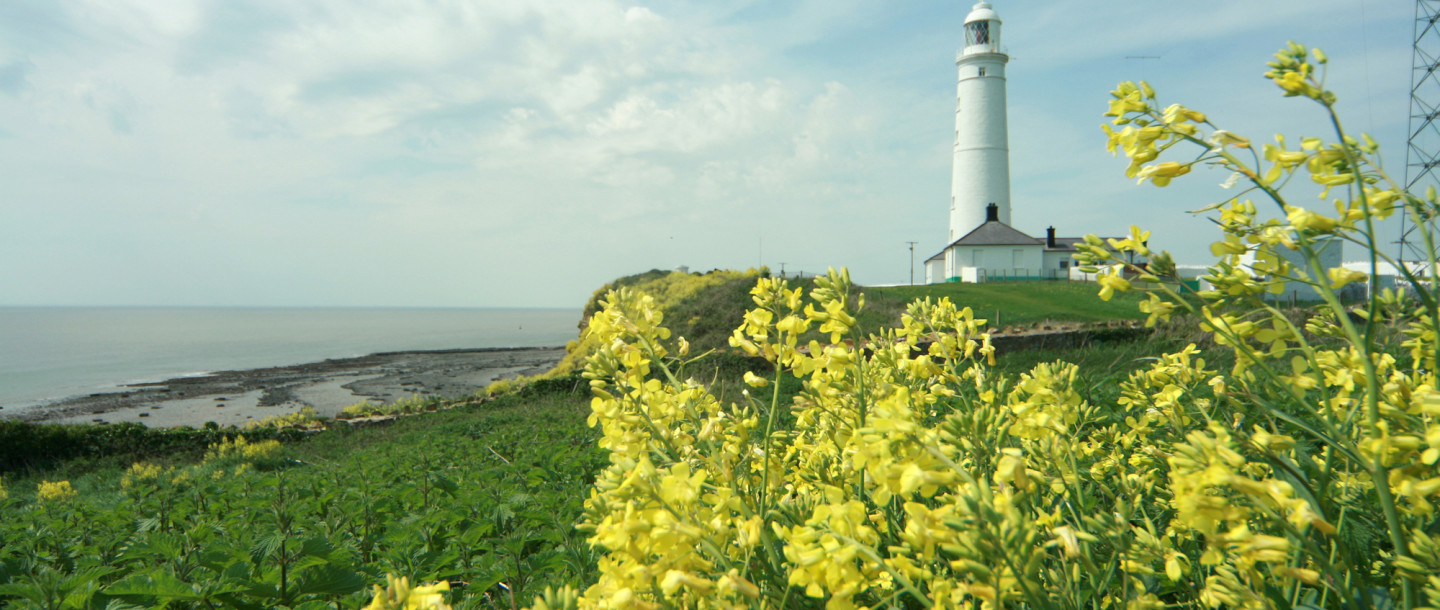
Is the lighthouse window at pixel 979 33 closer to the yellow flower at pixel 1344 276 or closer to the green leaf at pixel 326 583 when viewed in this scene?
the yellow flower at pixel 1344 276

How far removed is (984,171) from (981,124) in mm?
2584

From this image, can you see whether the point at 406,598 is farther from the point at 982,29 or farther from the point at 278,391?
the point at 982,29

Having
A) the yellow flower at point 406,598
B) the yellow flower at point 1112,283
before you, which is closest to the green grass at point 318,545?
the yellow flower at point 406,598

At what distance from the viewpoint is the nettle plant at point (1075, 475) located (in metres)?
0.82

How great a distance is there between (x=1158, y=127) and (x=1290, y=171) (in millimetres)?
205

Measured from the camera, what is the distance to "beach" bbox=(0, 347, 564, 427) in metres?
25.3

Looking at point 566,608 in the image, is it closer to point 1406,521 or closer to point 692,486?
point 692,486

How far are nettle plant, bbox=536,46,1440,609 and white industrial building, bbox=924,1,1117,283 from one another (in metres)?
38.7

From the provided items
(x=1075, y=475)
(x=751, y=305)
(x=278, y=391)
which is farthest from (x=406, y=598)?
(x=278, y=391)

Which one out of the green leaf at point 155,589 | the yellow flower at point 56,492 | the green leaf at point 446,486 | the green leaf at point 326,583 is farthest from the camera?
the yellow flower at point 56,492

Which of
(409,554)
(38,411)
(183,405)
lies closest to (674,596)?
(409,554)

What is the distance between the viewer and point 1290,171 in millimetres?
1120

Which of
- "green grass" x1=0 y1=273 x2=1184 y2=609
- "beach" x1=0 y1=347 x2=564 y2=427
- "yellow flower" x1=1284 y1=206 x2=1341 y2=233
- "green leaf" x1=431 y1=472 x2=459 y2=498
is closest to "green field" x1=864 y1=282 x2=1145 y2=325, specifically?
"green grass" x1=0 y1=273 x2=1184 y2=609

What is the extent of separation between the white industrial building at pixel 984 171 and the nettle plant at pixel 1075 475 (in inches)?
1522
